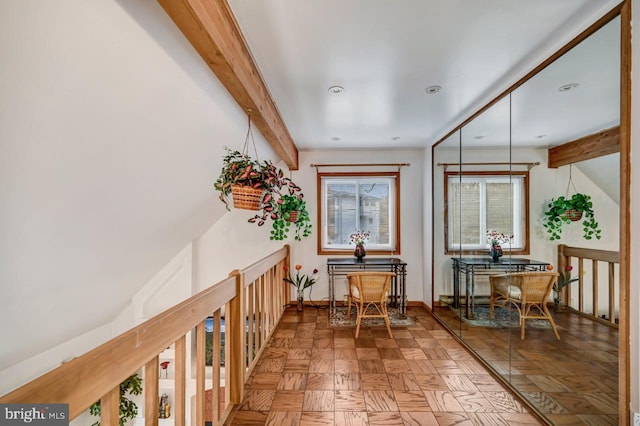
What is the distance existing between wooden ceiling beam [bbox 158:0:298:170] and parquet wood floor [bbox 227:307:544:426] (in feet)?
7.05

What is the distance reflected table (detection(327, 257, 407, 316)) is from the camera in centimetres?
410

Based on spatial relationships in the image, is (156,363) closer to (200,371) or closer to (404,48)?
(200,371)

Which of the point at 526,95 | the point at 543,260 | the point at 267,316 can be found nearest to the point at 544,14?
the point at 526,95

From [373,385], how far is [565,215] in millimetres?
1801

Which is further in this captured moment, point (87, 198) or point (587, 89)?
point (587, 89)

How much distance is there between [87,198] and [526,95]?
2.87 metres

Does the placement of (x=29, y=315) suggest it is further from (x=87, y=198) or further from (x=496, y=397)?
(x=496, y=397)

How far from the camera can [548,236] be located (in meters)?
1.97

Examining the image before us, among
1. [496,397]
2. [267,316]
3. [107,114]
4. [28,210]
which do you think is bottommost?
[496,397]

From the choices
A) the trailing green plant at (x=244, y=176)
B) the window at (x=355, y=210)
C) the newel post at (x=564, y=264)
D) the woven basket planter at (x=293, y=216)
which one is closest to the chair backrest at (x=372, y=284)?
the woven basket planter at (x=293, y=216)

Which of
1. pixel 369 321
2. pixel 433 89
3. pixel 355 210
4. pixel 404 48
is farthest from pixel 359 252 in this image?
pixel 404 48

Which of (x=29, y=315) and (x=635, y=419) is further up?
(x=29, y=315)

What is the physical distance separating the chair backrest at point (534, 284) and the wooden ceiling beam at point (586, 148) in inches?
28.2

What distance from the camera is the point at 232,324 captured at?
6.98 ft
